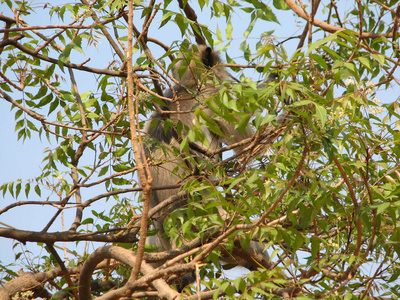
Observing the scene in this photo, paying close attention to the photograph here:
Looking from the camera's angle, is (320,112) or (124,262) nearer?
(320,112)

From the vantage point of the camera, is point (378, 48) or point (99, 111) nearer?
point (378, 48)

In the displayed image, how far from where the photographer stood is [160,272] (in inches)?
78.2

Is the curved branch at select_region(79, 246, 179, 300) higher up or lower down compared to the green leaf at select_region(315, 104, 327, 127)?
lower down

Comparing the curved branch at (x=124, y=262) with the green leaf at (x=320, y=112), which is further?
the curved branch at (x=124, y=262)

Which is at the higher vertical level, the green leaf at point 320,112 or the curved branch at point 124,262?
the green leaf at point 320,112

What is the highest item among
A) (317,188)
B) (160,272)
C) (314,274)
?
(317,188)

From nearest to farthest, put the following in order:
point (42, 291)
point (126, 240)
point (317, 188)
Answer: point (317, 188)
point (126, 240)
point (42, 291)

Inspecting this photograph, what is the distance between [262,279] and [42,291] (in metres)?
1.79

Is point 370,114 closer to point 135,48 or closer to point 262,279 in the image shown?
point 262,279

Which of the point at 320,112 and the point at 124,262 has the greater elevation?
the point at 320,112

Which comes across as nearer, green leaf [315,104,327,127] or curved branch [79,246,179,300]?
green leaf [315,104,327,127]

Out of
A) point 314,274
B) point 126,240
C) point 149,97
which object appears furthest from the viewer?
point 126,240

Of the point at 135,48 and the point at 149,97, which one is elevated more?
the point at 135,48

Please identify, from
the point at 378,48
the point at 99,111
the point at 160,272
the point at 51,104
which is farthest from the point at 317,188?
the point at 51,104
